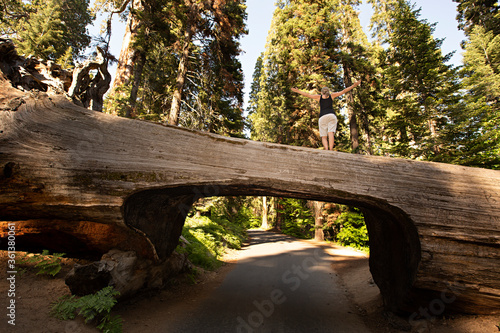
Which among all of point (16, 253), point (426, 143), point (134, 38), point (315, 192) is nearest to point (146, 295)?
point (16, 253)

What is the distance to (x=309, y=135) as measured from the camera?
16.9 meters

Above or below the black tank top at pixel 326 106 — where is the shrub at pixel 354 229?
below

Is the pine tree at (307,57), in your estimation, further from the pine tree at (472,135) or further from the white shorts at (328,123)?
the white shorts at (328,123)

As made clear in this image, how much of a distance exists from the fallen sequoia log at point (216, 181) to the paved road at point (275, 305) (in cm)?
177

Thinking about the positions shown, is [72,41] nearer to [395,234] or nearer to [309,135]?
[309,135]

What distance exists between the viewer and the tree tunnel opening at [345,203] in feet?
11.1

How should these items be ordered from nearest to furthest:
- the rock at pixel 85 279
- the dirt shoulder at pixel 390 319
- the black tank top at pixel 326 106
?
1. the rock at pixel 85 279
2. the dirt shoulder at pixel 390 319
3. the black tank top at pixel 326 106

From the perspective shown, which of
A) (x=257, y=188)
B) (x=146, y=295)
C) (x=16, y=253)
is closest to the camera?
(x=257, y=188)

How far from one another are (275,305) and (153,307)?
2651 mm

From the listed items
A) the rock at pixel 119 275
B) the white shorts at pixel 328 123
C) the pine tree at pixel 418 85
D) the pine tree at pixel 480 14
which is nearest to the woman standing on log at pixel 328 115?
the white shorts at pixel 328 123

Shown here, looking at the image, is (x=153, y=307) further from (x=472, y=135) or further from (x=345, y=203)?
(x=472, y=135)

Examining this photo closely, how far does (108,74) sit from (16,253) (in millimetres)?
4110

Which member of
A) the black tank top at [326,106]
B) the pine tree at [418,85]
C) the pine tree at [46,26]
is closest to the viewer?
the black tank top at [326,106]

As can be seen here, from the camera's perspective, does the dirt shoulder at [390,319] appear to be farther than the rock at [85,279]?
Yes
